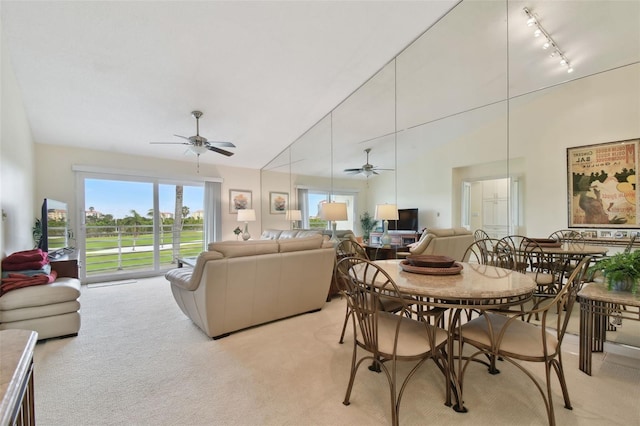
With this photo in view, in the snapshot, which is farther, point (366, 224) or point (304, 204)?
point (304, 204)

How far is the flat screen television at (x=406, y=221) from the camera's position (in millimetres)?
3902

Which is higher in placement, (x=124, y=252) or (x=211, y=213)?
(x=211, y=213)

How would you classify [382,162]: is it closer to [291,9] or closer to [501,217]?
A: [501,217]

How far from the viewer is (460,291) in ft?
4.72

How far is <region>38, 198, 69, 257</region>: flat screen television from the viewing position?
3.82 metres

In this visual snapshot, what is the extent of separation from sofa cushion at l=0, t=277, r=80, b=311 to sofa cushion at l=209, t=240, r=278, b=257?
1.54 meters

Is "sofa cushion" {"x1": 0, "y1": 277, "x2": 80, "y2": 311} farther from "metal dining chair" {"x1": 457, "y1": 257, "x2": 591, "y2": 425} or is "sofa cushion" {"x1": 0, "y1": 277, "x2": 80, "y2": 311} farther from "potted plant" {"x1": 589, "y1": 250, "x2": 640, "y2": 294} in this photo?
"potted plant" {"x1": 589, "y1": 250, "x2": 640, "y2": 294}

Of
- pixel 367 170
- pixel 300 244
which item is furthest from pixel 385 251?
pixel 300 244

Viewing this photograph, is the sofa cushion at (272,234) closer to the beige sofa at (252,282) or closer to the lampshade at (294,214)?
the lampshade at (294,214)

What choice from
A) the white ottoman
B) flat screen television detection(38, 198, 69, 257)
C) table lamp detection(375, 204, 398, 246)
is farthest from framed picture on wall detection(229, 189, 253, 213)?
the white ottoman

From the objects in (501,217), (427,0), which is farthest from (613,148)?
(427,0)

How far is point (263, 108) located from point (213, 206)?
2930 millimetres

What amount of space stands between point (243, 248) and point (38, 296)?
77.0 inches

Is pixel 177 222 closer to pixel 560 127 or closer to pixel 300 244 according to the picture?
pixel 300 244
